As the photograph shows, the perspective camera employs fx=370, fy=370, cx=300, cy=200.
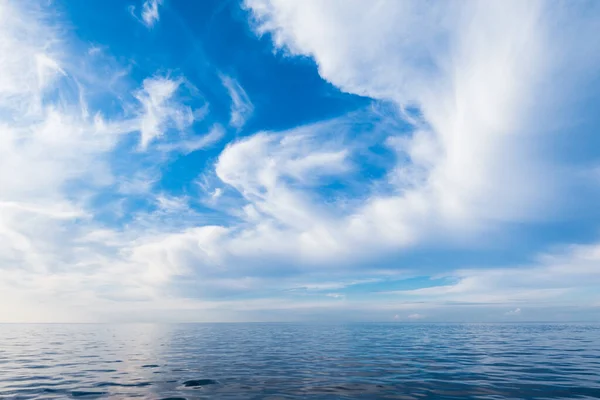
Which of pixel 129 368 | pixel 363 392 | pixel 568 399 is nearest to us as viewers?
pixel 568 399

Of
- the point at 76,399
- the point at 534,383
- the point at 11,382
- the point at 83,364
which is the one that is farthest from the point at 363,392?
the point at 83,364

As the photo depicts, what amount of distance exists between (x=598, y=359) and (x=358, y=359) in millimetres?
23084

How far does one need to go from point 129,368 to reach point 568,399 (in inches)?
1222

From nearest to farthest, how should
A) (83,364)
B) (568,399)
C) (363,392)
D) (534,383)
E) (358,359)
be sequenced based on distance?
(568,399)
(363,392)
(534,383)
(83,364)
(358,359)

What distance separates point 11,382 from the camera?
24859mm

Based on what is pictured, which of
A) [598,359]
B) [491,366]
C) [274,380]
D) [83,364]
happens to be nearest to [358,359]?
[491,366]

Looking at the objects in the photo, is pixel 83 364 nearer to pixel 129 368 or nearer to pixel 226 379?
pixel 129 368

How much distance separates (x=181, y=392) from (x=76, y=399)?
5331 mm

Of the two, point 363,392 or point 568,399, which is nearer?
point 568,399

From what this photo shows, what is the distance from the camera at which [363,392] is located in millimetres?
21312

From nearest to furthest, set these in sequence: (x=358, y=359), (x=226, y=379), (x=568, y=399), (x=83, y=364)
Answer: (x=568, y=399) → (x=226, y=379) → (x=83, y=364) → (x=358, y=359)

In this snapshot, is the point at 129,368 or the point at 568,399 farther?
the point at 129,368

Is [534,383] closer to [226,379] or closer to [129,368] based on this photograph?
[226,379]

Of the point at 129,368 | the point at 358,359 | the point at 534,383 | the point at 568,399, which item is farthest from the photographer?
the point at 358,359
